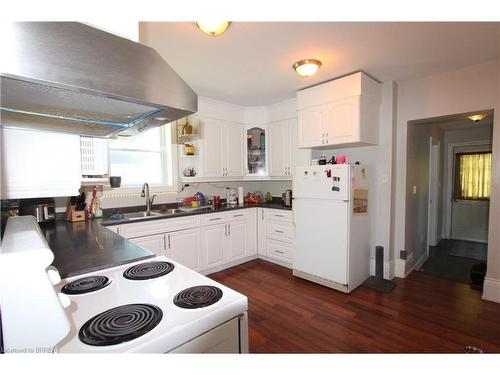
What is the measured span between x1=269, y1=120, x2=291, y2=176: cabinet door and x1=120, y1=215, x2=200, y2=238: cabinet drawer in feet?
4.77

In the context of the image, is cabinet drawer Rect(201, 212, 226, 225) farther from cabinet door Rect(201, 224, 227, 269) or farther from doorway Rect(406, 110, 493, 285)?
doorway Rect(406, 110, 493, 285)

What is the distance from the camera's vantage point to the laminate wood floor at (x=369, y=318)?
73.5 inches

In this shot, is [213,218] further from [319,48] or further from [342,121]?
[319,48]

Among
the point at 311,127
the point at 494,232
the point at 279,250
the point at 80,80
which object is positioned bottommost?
the point at 279,250

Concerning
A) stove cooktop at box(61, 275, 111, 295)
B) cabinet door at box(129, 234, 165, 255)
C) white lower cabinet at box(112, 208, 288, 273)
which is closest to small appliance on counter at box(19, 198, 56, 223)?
white lower cabinet at box(112, 208, 288, 273)

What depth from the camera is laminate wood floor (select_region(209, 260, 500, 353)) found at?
1.87 metres

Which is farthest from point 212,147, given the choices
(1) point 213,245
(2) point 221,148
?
(1) point 213,245

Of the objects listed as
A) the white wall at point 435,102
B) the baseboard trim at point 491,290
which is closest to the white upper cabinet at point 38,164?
the white wall at point 435,102

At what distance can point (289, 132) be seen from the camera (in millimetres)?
3613

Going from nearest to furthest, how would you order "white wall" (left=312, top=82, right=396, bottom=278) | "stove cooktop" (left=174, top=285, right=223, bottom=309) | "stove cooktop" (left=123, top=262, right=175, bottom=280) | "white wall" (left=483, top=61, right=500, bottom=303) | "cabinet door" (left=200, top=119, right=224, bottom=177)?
"stove cooktop" (left=174, top=285, right=223, bottom=309)
"stove cooktop" (left=123, top=262, right=175, bottom=280)
"white wall" (left=483, top=61, right=500, bottom=303)
"white wall" (left=312, top=82, right=396, bottom=278)
"cabinet door" (left=200, top=119, right=224, bottom=177)

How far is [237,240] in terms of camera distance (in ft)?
11.5

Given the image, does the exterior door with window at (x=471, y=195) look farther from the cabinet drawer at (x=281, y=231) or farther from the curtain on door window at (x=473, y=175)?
the cabinet drawer at (x=281, y=231)

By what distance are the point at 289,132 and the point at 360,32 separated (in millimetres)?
1806

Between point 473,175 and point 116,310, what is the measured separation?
612 centimetres
